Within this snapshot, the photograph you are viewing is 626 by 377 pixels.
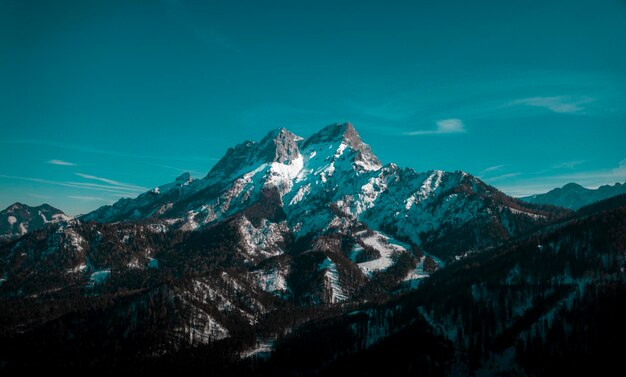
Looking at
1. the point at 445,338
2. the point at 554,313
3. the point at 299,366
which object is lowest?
the point at 299,366

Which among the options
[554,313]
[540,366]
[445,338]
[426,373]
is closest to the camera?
[540,366]

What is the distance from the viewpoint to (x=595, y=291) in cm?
18400

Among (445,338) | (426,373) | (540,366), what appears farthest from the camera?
(445,338)

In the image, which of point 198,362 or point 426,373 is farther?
point 198,362

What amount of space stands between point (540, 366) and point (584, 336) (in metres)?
24.4

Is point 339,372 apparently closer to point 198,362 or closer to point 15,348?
point 198,362

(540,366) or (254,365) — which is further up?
(540,366)

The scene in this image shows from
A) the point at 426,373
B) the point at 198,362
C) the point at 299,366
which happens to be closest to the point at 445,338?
the point at 426,373

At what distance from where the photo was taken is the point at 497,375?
15525 cm

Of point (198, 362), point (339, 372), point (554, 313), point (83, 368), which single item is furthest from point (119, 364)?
point (554, 313)

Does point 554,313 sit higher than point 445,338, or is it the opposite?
point 554,313

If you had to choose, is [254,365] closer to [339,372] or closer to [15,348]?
[339,372]

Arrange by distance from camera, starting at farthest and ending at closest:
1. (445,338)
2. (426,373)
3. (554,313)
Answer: (445,338), (554,313), (426,373)

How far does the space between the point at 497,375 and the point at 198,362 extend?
130338 mm
